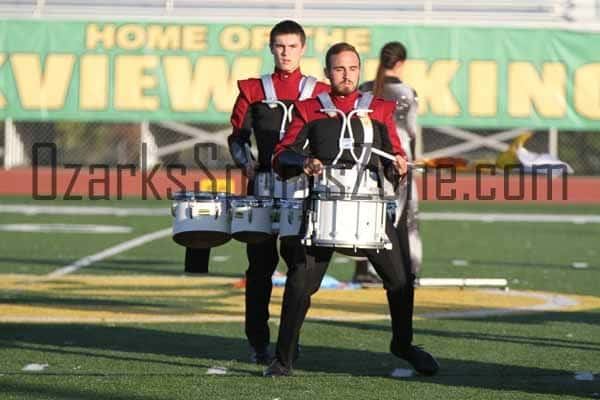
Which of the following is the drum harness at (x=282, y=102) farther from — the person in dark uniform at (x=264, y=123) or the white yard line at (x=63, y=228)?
the white yard line at (x=63, y=228)

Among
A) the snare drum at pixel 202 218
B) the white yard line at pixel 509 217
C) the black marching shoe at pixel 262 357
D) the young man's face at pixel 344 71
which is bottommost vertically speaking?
the white yard line at pixel 509 217

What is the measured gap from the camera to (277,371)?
824 cm

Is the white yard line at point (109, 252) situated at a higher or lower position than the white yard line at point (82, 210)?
higher

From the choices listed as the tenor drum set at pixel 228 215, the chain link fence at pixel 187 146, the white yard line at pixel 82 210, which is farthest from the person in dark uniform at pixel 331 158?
the chain link fence at pixel 187 146

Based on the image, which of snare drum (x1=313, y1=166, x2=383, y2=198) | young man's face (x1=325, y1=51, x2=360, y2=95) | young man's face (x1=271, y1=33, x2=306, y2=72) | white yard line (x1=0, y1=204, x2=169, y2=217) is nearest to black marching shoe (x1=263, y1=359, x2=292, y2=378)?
snare drum (x1=313, y1=166, x2=383, y2=198)

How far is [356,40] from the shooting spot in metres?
26.5

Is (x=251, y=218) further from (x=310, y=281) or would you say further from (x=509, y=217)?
(x=509, y=217)

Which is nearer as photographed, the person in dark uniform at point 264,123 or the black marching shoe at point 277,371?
the black marching shoe at point 277,371

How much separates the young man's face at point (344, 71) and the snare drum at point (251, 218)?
74 cm

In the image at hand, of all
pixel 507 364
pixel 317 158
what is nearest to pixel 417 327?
pixel 507 364

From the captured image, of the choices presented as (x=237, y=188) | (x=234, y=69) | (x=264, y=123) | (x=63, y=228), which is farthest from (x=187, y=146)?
(x=264, y=123)

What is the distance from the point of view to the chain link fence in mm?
27672

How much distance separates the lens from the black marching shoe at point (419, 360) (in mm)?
8344

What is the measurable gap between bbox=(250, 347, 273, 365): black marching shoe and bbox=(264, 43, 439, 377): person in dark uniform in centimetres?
58
